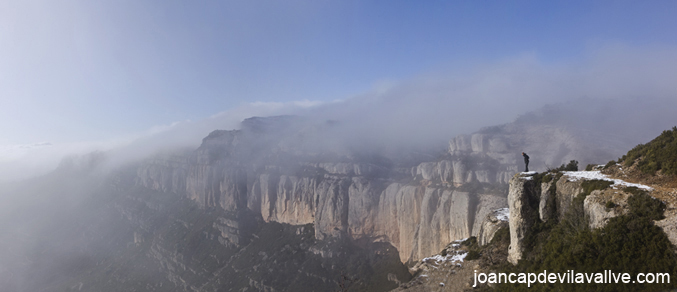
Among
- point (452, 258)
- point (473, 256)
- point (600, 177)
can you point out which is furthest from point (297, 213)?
point (600, 177)

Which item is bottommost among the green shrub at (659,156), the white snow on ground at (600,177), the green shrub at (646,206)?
the green shrub at (646,206)

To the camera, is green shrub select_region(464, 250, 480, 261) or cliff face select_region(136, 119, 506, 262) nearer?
green shrub select_region(464, 250, 480, 261)

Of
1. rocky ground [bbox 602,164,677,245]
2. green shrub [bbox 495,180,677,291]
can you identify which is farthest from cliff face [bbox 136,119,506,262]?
green shrub [bbox 495,180,677,291]

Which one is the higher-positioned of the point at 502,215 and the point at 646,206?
the point at 646,206

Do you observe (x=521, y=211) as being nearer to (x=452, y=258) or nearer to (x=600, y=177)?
(x=600, y=177)

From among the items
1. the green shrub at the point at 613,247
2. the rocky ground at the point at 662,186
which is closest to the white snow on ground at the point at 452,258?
the green shrub at the point at 613,247

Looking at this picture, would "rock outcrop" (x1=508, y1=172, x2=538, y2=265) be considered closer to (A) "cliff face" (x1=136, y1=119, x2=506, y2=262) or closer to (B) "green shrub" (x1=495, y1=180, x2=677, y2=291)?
(B) "green shrub" (x1=495, y1=180, x2=677, y2=291)

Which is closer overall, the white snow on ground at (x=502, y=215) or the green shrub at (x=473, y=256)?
the green shrub at (x=473, y=256)

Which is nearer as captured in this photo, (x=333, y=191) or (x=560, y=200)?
(x=560, y=200)

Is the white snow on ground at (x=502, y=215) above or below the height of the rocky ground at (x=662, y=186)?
below

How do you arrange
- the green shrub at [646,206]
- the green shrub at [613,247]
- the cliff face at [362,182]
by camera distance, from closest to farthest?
the green shrub at [613,247]
the green shrub at [646,206]
the cliff face at [362,182]

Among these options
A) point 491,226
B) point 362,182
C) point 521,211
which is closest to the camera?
point 521,211

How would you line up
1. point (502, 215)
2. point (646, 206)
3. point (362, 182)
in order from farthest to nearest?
1. point (362, 182)
2. point (502, 215)
3. point (646, 206)

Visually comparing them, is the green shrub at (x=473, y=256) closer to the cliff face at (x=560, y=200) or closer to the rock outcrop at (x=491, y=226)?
the rock outcrop at (x=491, y=226)
